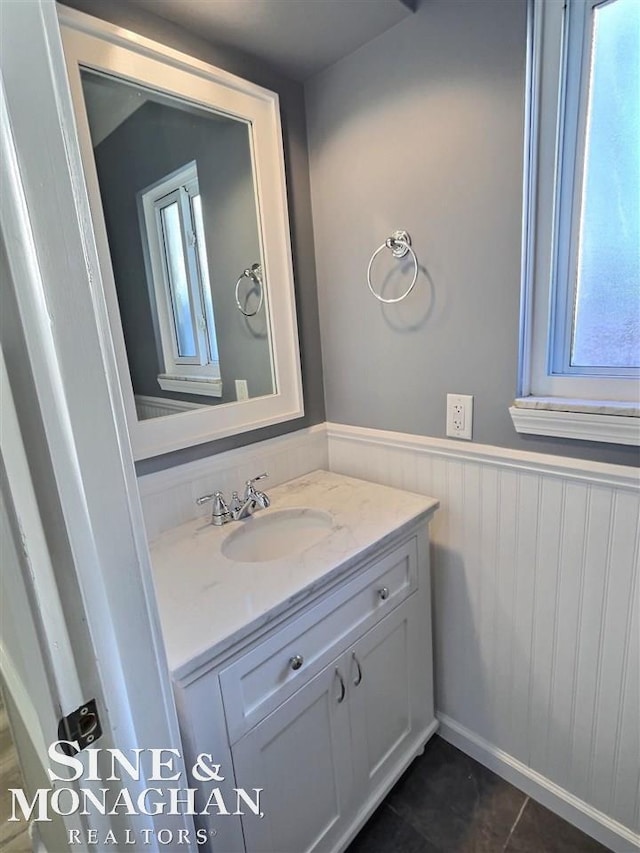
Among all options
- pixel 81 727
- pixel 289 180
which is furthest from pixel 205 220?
pixel 81 727

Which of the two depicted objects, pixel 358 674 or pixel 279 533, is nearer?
pixel 358 674

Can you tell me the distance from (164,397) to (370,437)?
693 mm

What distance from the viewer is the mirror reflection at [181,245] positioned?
1.15 meters

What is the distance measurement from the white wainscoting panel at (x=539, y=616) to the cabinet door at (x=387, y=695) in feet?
0.60

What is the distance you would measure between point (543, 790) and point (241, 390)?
1.53m

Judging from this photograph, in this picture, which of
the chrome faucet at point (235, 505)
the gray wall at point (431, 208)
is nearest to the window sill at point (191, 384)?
the chrome faucet at point (235, 505)

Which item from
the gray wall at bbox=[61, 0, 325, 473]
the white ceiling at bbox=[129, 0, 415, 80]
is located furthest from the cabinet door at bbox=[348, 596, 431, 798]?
the white ceiling at bbox=[129, 0, 415, 80]

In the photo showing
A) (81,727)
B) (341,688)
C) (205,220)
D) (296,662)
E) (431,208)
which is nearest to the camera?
(81,727)

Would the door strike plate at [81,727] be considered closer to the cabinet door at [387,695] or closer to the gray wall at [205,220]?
the cabinet door at [387,695]

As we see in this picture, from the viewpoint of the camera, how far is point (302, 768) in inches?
39.9

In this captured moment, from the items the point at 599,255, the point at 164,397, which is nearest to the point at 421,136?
the point at 599,255

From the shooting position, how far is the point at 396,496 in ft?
4.51

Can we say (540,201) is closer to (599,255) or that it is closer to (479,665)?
(599,255)

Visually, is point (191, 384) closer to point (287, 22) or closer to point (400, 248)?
point (400, 248)
